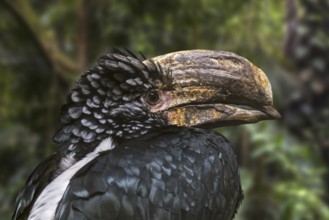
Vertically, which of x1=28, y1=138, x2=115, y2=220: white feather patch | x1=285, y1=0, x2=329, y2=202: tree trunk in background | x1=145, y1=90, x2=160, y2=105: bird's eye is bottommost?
x1=285, y1=0, x2=329, y2=202: tree trunk in background

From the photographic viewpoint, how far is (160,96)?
181cm

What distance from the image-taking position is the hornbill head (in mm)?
1754

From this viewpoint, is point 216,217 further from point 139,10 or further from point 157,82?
point 139,10

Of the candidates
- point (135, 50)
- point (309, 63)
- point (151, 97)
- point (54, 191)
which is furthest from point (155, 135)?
point (309, 63)

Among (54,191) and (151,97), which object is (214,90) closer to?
(151,97)

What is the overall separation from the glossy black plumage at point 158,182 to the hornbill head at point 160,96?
10 centimetres

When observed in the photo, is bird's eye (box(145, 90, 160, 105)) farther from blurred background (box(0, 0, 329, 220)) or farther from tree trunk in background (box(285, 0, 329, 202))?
tree trunk in background (box(285, 0, 329, 202))

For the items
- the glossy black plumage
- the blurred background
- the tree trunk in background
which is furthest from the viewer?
the tree trunk in background

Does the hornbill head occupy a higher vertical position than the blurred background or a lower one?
higher

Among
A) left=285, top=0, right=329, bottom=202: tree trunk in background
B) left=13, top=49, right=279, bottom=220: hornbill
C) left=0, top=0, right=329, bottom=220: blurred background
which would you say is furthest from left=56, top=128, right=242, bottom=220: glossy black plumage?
left=285, top=0, right=329, bottom=202: tree trunk in background

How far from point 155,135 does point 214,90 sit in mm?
226

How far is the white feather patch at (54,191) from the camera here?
153 centimetres

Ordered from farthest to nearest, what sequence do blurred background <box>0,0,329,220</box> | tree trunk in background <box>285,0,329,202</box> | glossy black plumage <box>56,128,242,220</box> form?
tree trunk in background <box>285,0,329,202</box>
blurred background <box>0,0,329,220</box>
glossy black plumage <box>56,128,242,220</box>

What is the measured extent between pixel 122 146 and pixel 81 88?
244 mm
